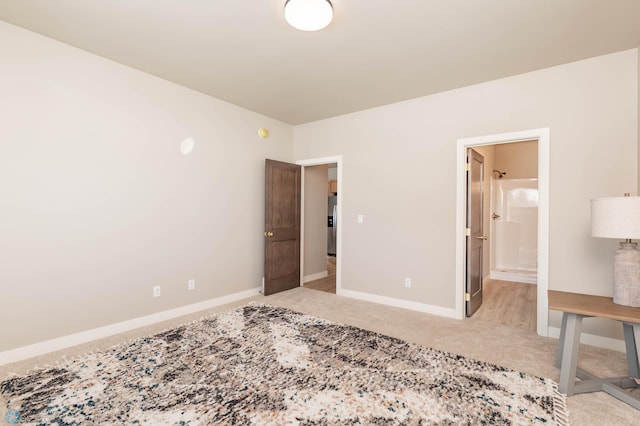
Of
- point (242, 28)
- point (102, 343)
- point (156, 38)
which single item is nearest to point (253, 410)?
point (102, 343)

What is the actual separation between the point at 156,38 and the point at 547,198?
12.9ft

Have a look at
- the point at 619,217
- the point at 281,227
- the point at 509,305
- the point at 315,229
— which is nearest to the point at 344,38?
the point at 619,217

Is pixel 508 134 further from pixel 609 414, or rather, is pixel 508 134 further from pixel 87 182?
pixel 87 182

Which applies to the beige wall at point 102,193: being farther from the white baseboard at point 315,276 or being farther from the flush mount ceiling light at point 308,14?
the flush mount ceiling light at point 308,14

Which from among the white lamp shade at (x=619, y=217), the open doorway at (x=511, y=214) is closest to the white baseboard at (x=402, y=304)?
the white lamp shade at (x=619, y=217)

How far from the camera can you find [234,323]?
3240mm

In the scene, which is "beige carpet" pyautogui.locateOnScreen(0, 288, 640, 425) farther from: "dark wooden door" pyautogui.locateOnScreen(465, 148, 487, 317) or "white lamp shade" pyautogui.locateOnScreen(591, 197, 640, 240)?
"white lamp shade" pyautogui.locateOnScreen(591, 197, 640, 240)

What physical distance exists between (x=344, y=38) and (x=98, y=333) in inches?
139

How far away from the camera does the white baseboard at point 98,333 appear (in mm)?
2449

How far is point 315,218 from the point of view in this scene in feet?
18.1

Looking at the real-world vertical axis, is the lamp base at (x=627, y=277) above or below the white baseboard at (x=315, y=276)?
above

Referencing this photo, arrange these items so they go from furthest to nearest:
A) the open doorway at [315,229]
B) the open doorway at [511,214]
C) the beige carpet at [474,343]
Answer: the open doorway at [511,214]
the open doorway at [315,229]
the beige carpet at [474,343]

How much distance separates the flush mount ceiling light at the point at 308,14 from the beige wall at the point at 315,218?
3.13 meters

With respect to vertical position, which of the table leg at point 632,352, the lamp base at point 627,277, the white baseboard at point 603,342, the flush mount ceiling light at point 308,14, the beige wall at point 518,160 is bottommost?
the white baseboard at point 603,342
